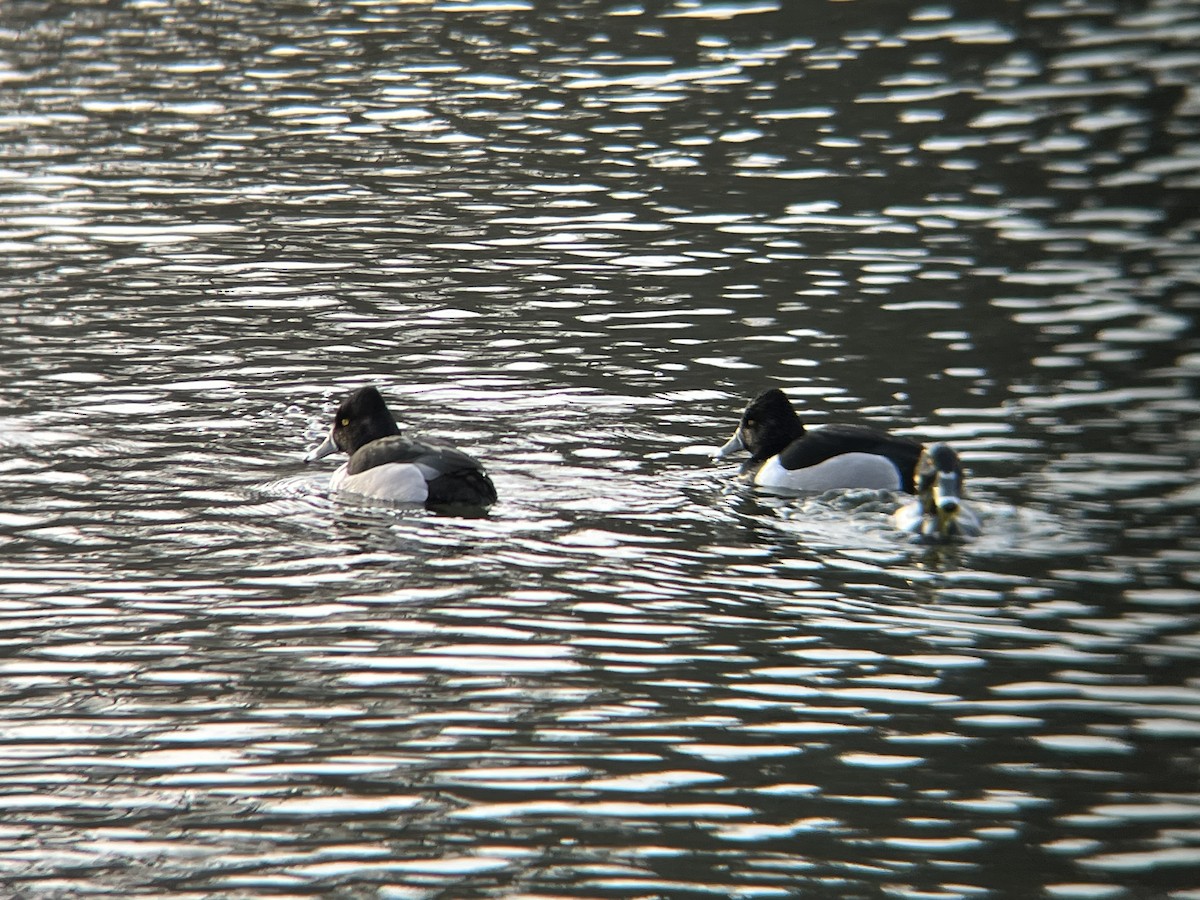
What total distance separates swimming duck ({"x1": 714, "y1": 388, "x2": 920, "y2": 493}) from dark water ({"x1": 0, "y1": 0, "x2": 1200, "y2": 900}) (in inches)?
8.1

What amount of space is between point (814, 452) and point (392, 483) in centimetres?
289

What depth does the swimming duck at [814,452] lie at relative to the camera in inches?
507

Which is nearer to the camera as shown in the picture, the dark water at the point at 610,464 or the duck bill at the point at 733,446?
the dark water at the point at 610,464

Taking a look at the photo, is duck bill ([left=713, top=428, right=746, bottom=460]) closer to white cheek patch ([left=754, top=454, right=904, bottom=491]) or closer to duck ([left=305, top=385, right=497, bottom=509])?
white cheek patch ([left=754, top=454, right=904, bottom=491])

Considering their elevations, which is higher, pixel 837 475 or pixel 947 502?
pixel 947 502

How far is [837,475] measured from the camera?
42.8 feet

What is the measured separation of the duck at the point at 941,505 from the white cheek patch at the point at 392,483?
3.21 meters

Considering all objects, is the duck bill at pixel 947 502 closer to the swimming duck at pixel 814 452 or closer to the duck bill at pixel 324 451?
the swimming duck at pixel 814 452

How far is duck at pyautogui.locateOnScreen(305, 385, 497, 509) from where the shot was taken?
1248cm

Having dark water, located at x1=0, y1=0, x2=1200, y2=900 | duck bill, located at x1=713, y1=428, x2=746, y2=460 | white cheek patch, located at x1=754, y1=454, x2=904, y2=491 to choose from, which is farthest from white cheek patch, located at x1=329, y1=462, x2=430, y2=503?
white cheek patch, located at x1=754, y1=454, x2=904, y2=491

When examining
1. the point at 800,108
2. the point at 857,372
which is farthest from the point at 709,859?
the point at 800,108

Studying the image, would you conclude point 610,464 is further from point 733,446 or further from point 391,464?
point 391,464

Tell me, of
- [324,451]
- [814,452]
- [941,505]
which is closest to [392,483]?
[324,451]

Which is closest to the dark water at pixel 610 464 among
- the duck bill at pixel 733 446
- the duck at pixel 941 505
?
the duck bill at pixel 733 446
